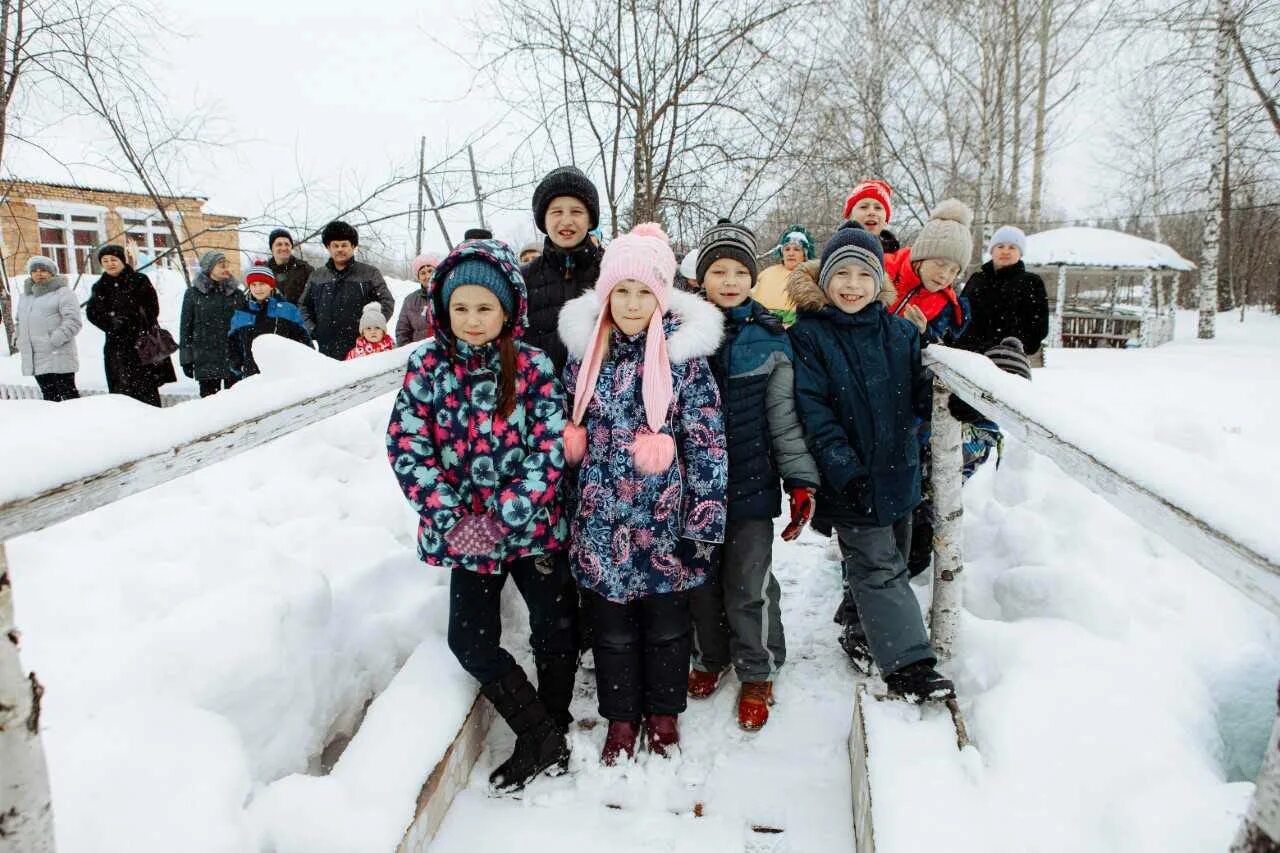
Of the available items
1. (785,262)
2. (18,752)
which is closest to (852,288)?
(785,262)

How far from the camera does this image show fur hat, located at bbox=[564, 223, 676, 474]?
102 inches

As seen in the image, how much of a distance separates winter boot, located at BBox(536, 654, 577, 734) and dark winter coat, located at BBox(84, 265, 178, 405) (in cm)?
655

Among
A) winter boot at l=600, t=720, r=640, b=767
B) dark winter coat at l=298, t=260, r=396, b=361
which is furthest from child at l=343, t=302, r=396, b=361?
winter boot at l=600, t=720, r=640, b=767

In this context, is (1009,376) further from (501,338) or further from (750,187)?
Answer: (750,187)

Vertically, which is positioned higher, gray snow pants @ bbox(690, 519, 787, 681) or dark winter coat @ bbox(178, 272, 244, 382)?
dark winter coat @ bbox(178, 272, 244, 382)

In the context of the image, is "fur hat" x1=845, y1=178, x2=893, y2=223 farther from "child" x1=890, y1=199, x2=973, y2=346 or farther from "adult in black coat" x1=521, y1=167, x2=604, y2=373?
"adult in black coat" x1=521, y1=167, x2=604, y2=373

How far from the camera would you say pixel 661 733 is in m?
2.65

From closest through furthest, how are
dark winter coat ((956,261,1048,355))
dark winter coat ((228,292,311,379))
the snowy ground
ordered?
the snowy ground, dark winter coat ((956,261,1048,355)), dark winter coat ((228,292,311,379))

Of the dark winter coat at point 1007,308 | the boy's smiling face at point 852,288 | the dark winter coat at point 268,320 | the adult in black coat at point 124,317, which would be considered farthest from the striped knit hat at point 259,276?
the dark winter coat at point 1007,308

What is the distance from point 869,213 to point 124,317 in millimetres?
7089

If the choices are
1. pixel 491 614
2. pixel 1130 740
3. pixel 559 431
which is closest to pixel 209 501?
pixel 491 614

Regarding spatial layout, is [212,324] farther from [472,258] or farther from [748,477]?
[748,477]

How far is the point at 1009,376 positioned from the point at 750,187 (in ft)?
17.0

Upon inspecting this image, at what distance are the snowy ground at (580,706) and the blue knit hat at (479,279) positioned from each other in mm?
1014
